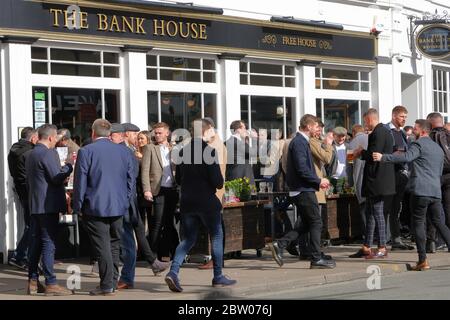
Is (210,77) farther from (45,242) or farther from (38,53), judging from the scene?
(45,242)

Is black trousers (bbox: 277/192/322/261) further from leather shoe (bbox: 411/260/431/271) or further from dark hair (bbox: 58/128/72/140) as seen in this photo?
dark hair (bbox: 58/128/72/140)

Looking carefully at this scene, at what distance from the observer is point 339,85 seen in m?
23.0

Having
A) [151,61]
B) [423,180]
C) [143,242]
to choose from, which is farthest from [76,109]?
[423,180]

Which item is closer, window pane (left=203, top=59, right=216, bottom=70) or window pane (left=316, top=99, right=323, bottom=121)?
window pane (left=203, top=59, right=216, bottom=70)

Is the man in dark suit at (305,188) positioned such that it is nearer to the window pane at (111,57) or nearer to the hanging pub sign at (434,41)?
the window pane at (111,57)

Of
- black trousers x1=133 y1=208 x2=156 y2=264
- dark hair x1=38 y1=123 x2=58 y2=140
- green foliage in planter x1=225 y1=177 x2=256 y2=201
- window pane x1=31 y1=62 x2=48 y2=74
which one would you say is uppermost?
window pane x1=31 y1=62 x2=48 y2=74

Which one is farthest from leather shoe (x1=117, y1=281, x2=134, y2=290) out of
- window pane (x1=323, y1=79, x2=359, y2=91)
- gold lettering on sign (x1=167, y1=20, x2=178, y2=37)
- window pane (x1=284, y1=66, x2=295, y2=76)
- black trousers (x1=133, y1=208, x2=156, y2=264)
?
window pane (x1=323, y1=79, x2=359, y2=91)

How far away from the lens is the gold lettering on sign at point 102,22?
17016 mm

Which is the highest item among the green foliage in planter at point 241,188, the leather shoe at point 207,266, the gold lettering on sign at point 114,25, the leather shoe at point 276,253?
the gold lettering on sign at point 114,25

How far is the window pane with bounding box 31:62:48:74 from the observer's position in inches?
634

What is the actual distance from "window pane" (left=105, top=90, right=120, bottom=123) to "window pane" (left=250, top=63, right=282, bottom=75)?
3840 millimetres

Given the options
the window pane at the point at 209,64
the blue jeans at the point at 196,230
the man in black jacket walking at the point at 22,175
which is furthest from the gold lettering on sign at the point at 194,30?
the blue jeans at the point at 196,230

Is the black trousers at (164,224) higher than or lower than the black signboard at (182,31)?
lower

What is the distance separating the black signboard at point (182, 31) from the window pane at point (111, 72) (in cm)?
53
